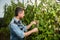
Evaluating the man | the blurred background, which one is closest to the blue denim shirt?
the man

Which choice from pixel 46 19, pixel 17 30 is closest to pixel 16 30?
pixel 17 30

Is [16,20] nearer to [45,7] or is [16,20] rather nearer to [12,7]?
[45,7]

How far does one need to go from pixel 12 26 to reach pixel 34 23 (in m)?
0.61

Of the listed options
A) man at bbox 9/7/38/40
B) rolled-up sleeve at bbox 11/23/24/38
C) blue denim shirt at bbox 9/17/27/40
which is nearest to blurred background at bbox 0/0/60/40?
man at bbox 9/7/38/40

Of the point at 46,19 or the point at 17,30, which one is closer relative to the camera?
the point at 17,30

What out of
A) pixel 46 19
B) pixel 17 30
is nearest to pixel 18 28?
pixel 17 30

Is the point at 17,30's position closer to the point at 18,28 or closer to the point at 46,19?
the point at 18,28

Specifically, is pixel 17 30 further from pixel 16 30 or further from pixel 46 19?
pixel 46 19

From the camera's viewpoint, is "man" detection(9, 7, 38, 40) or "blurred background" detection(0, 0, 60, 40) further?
"blurred background" detection(0, 0, 60, 40)

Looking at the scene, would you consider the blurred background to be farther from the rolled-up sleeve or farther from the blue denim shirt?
the rolled-up sleeve

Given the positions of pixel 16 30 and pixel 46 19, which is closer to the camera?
pixel 16 30

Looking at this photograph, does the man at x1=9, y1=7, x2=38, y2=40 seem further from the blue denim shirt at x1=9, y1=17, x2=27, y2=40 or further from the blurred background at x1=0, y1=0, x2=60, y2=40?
the blurred background at x1=0, y1=0, x2=60, y2=40

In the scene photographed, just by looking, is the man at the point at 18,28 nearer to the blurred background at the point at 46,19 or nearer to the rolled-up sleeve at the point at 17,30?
the rolled-up sleeve at the point at 17,30

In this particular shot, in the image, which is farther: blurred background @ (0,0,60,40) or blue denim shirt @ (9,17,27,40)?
blurred background @ (0,0,60,40)
